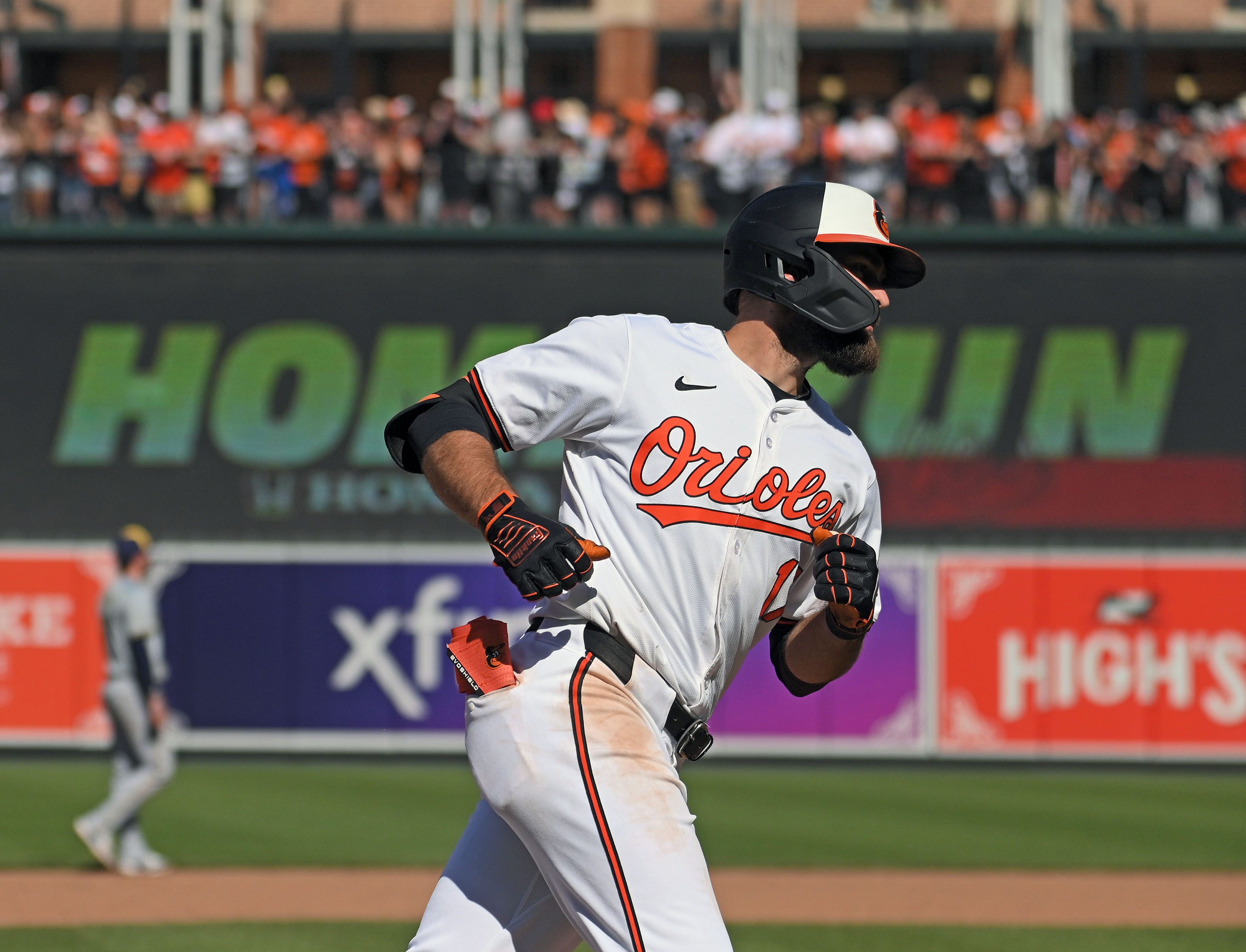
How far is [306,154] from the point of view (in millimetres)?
18812

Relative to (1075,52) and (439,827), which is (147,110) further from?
(1075,52)

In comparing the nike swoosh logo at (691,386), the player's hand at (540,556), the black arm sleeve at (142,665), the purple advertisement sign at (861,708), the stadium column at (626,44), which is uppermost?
the stadium column at (626,44)

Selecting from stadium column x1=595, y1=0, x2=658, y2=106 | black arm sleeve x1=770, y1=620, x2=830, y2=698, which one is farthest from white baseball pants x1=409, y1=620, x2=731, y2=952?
stadium column x1=595, y1=0, x2=658, y2=106

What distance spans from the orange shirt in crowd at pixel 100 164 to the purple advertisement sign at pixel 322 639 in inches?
189

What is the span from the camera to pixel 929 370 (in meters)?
19.0

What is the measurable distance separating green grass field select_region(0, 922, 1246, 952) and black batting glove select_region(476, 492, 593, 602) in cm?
531

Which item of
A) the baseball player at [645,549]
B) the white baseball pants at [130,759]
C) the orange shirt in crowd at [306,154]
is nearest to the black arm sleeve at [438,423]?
the baseball player at [645,549]

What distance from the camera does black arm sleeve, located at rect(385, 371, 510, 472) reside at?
12.9 ft

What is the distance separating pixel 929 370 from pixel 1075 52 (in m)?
12.0

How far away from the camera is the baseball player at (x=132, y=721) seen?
10.6 m

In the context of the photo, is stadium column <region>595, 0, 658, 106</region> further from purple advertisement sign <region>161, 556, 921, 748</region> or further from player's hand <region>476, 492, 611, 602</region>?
player's hand <region>476, 492, 611, 602</region>

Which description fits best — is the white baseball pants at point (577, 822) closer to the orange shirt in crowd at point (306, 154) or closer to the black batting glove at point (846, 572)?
the black batting glove at point (846, 572)

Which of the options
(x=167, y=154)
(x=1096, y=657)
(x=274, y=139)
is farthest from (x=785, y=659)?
(x=167, y=154)

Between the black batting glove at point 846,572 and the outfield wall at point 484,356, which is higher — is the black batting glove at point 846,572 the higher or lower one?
the higher one
